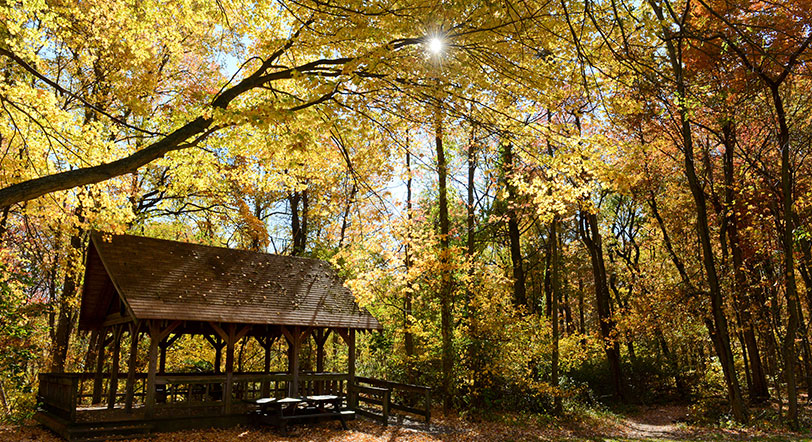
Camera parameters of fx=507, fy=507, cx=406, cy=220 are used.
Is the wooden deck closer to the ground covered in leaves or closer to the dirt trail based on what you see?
the ground covered in leaves

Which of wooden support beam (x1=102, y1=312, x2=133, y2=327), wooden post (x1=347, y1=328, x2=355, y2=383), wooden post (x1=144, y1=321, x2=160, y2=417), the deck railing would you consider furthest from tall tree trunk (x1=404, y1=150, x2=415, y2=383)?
wooden support beam (x1=102, y1=312, x2=133, y2=327)

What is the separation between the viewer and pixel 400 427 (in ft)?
35.0

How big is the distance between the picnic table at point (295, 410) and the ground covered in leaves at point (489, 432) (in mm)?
210

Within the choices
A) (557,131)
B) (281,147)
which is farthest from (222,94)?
(557,131)

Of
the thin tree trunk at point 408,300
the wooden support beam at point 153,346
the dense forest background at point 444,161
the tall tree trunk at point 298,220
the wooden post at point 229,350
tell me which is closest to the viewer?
the dense forest background at point 444,161

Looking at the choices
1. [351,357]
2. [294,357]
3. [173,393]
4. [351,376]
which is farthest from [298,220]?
[173,393]

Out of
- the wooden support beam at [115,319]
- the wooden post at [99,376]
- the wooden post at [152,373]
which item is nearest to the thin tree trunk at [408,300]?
the wooden post at [152,373]

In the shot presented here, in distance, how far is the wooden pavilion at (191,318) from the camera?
367 inches

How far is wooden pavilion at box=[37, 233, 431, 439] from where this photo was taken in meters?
9.32

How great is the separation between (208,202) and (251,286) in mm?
3944

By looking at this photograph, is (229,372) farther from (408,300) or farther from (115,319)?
(408,300)

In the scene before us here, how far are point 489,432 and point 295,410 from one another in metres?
4.17

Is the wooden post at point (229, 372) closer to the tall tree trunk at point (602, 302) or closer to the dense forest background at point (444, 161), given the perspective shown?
the dense forest background at point (444, 161)

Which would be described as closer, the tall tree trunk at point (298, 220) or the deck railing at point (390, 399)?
the deck railing at point (390, 399)
